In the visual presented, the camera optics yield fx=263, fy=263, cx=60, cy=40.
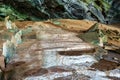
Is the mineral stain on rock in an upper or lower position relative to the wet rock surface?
lower

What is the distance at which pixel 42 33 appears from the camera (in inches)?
421

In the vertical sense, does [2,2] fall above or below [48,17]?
above

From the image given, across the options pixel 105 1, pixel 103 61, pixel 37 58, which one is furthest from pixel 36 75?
pixel 105 1

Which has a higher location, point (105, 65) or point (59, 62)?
point (59, 62)

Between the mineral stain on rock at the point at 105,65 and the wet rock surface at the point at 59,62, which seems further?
the mineral stain on rock at the point at 105,65

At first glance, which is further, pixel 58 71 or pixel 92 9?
pixel 92 9

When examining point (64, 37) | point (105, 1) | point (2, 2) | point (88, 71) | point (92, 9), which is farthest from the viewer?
point (105, 1)

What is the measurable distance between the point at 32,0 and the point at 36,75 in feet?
38.0

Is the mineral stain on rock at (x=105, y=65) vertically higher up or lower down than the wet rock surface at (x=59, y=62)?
lower down

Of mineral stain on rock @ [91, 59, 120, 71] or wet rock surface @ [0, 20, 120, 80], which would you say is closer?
wet rock surface @ [0, 20, 120, 80]

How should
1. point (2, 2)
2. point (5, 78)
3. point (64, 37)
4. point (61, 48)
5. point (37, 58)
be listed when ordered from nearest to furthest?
point (5, 78) → point (37, 58) → point (61, 48) → point (64, 37) → point (2, 2)

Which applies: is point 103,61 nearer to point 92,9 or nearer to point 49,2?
point 49,2

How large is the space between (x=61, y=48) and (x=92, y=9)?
12757 mm

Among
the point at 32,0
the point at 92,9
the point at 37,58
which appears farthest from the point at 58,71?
the point at 92,9
